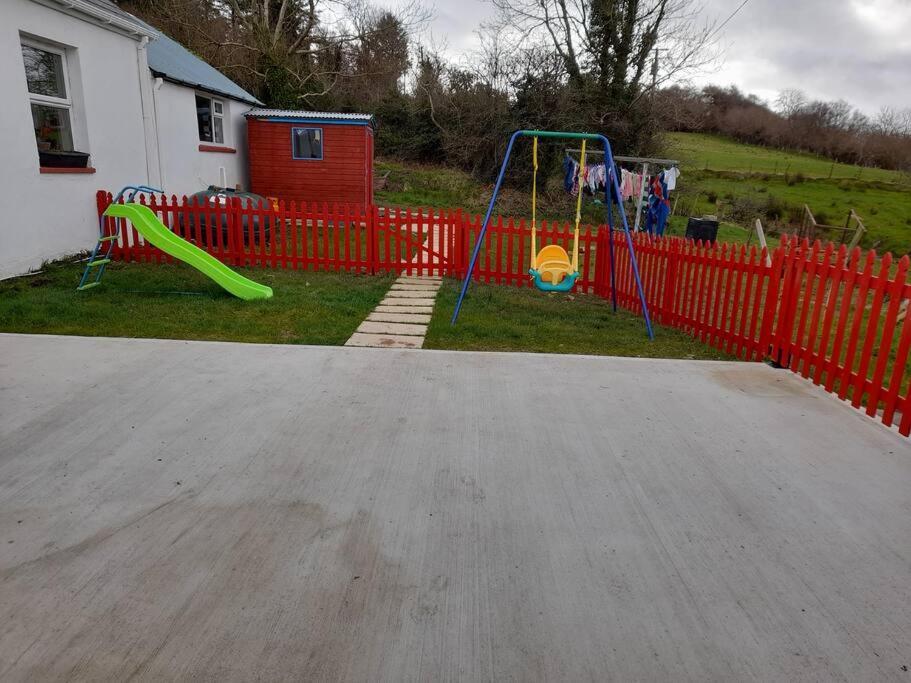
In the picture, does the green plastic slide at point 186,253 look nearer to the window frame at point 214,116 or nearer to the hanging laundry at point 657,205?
the window frame at point 214,116

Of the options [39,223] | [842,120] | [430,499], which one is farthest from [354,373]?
[842,120]

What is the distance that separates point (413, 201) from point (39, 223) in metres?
13.9

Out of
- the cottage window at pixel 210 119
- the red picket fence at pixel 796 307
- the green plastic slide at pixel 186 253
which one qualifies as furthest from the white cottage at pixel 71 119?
the red picket fence at pixel 796 307

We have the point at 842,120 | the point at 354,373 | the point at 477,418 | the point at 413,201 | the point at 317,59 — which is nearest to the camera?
the point at 477,418

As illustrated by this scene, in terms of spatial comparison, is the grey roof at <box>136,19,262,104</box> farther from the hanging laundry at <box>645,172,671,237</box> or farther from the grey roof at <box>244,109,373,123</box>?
the hanging laundry at <box>645,172,671,237</box>

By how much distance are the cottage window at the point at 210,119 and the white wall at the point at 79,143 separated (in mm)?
4347

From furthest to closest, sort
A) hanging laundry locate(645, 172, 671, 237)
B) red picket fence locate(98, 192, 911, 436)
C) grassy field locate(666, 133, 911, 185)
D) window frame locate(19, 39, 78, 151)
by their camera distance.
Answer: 1. grassy field locate(666, 133, 911, 185)
2. hanging laundry locate(645, 172, 671, 237)
3. window frame locate(19, 39, 78, 151)
4. red picket fence locate(98, 192, 911, 436)

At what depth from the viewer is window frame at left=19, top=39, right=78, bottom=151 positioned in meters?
7.91

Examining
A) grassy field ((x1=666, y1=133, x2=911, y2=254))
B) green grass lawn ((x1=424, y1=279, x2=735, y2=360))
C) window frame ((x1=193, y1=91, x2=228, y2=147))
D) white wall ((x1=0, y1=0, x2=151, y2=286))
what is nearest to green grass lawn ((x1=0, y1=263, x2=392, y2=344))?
white wall ((x1=0, y1=0, x2=151, y2=286))

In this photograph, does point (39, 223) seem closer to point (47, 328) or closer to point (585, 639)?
point (47, 328)

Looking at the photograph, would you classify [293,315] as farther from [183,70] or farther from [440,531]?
[183,70]

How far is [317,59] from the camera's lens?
26.7 metres

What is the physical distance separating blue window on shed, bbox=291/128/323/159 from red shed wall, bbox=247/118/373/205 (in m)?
0.11

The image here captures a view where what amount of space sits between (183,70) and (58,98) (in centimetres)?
507
